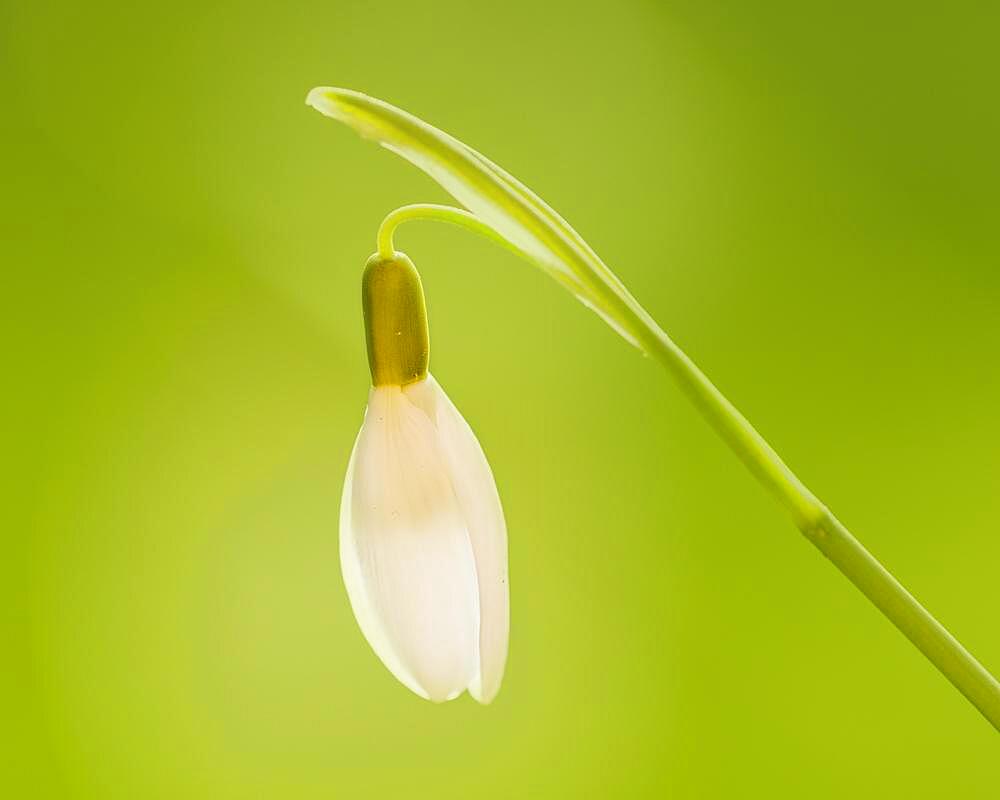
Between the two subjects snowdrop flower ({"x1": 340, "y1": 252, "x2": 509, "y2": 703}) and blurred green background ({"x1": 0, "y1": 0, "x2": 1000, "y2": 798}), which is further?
blurred green background ({"x1": 0, "y1": 0, "x2": 1000, "y2": 798})

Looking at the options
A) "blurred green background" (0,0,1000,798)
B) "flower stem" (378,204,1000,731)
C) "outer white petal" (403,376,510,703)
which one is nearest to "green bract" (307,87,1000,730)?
"flower stem" (378,204,1000,731)

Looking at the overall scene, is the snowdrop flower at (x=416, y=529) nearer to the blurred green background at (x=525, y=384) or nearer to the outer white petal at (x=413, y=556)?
the outer white petal at (x=413, y=556)

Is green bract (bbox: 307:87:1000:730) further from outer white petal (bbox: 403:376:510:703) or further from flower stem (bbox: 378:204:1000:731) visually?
outer white petal (bbox: 403:376:510:703)

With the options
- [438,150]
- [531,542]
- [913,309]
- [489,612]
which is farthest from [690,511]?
[438,150]

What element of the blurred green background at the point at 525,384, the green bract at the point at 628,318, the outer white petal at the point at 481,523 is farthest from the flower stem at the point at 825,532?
the blurred green background at the point at 525,384

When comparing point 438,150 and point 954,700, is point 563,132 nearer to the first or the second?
point 954,700
